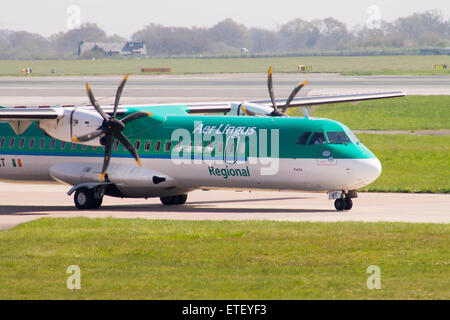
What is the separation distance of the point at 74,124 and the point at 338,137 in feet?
28.0

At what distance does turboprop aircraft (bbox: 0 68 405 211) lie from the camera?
1048 inches

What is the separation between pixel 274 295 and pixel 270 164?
12496 millimetres

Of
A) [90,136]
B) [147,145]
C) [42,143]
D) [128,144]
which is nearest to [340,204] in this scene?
[147,145]

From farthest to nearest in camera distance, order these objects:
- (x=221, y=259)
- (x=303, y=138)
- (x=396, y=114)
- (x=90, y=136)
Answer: (x=396, y=114), (x=90, y=136), (x=303, y=138), (x=221, y=259)

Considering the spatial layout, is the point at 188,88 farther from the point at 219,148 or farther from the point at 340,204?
the point at 340,204

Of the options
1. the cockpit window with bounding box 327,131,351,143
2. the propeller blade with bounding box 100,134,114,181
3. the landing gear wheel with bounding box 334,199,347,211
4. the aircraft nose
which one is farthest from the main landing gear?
the propeller blade with bounding box 100,134,114,181

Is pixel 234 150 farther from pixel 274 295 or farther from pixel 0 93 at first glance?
pixel 0 93

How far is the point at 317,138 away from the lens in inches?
1051

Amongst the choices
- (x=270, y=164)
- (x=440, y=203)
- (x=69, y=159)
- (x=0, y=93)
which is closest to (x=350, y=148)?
(x=270, y=164)

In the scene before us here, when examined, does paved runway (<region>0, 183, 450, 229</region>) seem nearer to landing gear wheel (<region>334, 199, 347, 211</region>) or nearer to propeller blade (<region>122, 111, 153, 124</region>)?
landing gear wheel (<region>334, 199, 347, 211</region>)

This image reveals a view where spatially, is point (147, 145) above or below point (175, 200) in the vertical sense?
above

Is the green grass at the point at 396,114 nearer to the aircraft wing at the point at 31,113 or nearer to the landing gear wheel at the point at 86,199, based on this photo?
the landing gear wheel at the point at 86,199

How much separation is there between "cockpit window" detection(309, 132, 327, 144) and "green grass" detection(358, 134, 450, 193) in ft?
24.2

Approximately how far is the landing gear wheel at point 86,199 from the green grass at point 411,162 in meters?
10.9
